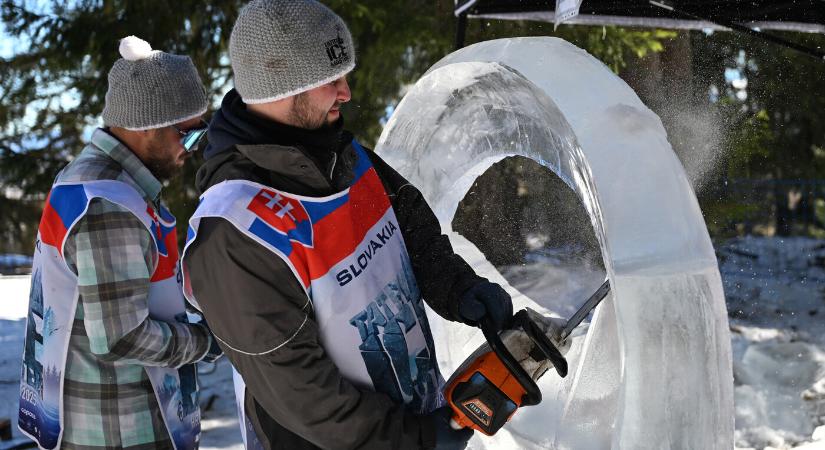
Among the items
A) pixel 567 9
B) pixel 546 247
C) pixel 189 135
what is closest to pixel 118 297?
pixel 189 135

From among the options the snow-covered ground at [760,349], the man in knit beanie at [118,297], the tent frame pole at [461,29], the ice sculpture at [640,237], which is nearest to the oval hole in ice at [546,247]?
the snow-covered ground at [760,349]

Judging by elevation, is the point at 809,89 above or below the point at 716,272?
below

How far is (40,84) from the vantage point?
749 cm

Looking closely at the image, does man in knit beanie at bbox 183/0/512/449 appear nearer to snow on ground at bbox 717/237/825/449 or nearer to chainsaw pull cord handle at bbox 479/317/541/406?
chainsaw pull cord handle at bbox 479/317/541/406

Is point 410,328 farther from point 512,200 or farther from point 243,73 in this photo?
point 512,200

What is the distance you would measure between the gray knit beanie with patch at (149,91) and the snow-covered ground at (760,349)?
6.83 ft

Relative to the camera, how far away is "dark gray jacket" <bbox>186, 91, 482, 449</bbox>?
1605mm

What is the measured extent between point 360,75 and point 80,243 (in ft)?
13.0

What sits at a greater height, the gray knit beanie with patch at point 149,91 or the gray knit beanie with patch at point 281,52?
the gray knit beanie with patch at point 281,52

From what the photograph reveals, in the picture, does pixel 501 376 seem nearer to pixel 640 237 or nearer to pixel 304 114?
pixel 640 237

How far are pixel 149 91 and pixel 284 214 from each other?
88 centimetres

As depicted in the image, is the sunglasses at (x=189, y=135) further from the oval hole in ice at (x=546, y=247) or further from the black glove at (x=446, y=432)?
the oval hole in ice at (x=546, y=247)

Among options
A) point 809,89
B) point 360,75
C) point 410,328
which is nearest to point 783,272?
point 809,89

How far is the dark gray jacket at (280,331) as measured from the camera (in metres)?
1.61
